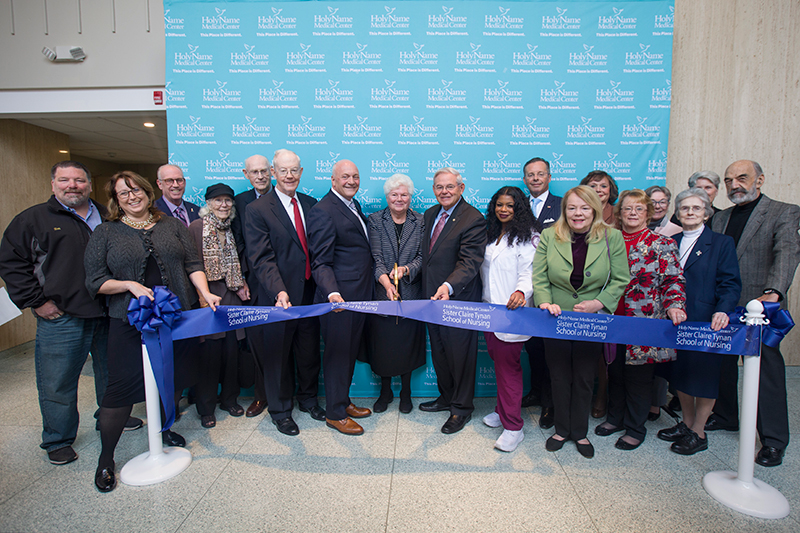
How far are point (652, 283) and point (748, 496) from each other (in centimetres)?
120

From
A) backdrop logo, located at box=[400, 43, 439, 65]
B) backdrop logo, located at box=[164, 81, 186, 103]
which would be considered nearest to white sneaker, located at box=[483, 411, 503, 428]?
backdrop logo, located at box=[400, 43, 439, 65]

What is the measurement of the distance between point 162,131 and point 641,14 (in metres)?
6.22

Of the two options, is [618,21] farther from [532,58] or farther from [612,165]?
[612,165]

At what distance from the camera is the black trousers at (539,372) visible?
294 centimetres

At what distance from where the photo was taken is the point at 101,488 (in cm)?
210

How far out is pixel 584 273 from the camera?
89.9 inches

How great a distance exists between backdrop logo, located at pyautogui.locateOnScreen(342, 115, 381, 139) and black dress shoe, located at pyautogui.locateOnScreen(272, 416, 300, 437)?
243cm

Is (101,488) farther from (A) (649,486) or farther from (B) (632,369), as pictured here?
(B) (632,369)

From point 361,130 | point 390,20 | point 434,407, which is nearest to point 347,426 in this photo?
point 434,407

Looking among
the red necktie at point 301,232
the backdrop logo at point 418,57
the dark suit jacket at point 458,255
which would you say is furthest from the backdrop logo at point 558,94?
the red necktie at point 301,232

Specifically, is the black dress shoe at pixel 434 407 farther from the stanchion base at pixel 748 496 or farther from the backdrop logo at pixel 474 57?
the backdrop logo at pixel 474 57

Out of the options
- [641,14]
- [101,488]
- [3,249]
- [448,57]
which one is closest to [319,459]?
[101,488]

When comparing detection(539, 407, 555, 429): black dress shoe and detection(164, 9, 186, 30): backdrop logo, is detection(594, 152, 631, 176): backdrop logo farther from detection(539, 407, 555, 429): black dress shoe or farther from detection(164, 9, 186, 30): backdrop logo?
detection(164, 9, 186, 30): backdrop logo

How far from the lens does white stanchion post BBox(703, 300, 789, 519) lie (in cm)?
197
